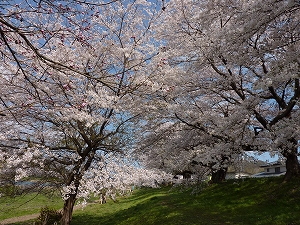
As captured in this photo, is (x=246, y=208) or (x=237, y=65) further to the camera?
(x=246, y=208)

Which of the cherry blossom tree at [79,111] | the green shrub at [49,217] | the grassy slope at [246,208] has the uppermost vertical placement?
the cherry blossom tree at [79,111]

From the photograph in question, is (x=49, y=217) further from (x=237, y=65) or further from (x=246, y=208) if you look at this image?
(x=237, y=65)

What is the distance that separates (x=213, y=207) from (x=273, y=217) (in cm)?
413

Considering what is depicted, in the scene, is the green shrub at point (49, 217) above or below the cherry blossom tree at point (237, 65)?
below

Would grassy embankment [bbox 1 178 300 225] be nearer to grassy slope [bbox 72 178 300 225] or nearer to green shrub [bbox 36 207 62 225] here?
grassy slope [bbox 72 178 300 225]

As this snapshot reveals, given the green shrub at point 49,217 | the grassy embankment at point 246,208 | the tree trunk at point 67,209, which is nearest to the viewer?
the grassy embankment at point 246,208

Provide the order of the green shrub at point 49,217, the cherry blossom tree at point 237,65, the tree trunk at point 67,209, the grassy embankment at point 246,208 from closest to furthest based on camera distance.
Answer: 1. the cherry blossom tree at point 237,65
2. the grassy embankment at point 246,208
3. the tree trunk at point 67,209
4. the green shrub at point 49,217

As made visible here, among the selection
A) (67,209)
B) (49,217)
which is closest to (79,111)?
(67,209)

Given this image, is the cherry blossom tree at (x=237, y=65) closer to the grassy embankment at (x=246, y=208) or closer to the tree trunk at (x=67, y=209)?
the grassy embankment at (x=246, y=208)

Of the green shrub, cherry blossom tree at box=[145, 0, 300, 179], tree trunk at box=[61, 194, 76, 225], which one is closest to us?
cherry blossom tree at box=[145, 0, 300, 179]

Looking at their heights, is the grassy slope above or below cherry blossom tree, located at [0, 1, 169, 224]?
below

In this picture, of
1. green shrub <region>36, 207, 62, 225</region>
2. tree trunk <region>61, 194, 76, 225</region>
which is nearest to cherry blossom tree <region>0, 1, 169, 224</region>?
tree trunk <region>61, 194, 76, 225</region>

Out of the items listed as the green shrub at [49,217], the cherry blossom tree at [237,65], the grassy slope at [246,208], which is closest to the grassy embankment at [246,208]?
the grassy slope at [246,208]

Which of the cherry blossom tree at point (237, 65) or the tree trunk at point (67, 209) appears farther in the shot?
the tree trunk at point (67, 209)
